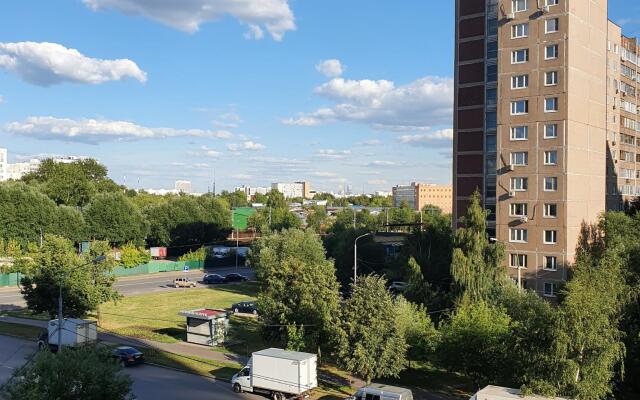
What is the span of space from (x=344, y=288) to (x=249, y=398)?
116 ft

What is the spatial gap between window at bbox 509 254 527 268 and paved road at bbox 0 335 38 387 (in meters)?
38.8

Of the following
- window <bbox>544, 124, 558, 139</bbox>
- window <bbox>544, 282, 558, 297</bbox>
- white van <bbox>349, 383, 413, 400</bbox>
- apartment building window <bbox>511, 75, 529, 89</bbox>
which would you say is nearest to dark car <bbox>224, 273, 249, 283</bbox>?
window <bbox>544, 282, 558, 297</bbox>

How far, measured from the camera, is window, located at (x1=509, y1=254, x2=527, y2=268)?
51656mm

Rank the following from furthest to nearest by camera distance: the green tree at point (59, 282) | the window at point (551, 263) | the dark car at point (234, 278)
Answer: the dark car at point (234, 278)
the window at point (551, 263)
the green tree at point (59, 282)

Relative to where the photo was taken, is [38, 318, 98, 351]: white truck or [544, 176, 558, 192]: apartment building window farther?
[544, 176, 558, 192]: apartment building window

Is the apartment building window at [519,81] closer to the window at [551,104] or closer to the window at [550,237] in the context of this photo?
the window at [551,104]

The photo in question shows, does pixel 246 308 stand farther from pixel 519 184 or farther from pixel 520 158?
pixel 520 158

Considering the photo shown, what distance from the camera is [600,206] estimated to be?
2238 inches

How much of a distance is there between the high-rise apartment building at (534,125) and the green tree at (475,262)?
8.45 m

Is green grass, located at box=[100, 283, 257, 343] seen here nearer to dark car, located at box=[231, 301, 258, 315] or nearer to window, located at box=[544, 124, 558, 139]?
dark car, located at box=[231, 301, 258, 315]

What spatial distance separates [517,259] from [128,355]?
3308 cm

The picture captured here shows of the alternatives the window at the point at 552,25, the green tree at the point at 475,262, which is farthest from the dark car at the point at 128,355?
the window at the point at 552,25

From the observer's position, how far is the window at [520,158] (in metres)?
52.0

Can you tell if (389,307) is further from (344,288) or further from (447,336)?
(344,288)
